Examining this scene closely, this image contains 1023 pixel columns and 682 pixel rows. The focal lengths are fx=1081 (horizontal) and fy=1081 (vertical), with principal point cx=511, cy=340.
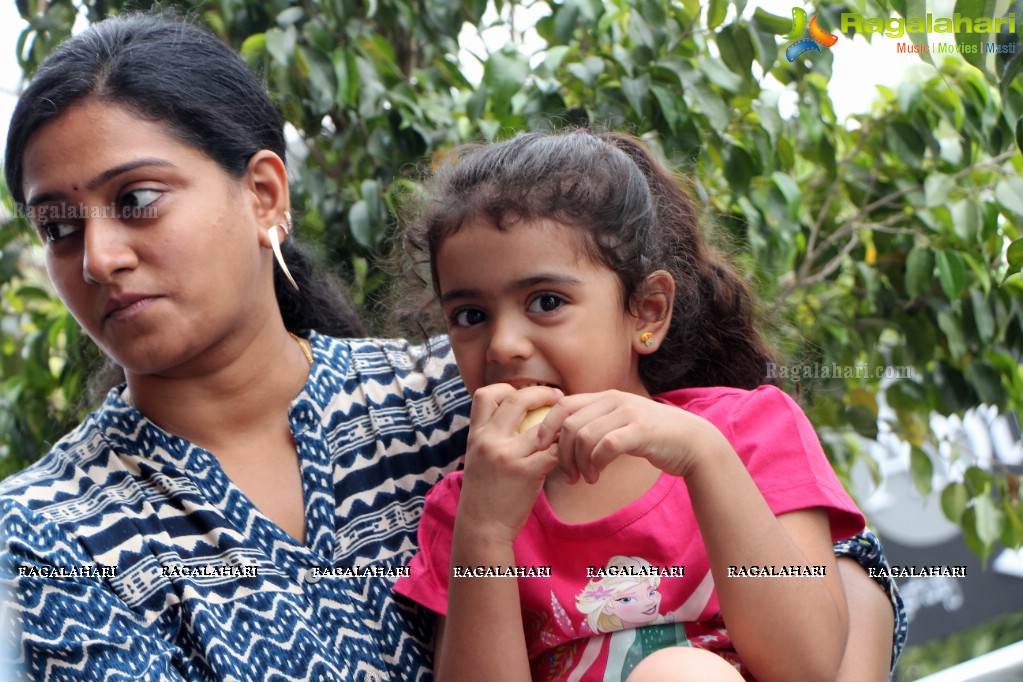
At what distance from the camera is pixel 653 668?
112 cm

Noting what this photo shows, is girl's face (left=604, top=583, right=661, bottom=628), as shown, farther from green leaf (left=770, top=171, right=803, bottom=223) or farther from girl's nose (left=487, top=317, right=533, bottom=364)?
green leaf (left=770, top=171, right=803, bottom=223)

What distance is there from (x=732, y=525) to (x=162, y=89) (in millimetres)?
921

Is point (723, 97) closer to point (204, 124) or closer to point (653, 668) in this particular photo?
point (204, 124)

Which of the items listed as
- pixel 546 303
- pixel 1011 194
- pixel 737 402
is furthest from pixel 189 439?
pixel 1011 194

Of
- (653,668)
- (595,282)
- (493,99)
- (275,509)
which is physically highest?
(493,99)

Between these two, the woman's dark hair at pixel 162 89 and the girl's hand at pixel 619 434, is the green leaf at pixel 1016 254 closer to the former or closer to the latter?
the girl's hand at pixel 619 434

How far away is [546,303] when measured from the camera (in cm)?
133

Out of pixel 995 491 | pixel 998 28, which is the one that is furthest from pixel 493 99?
pixel 995 491

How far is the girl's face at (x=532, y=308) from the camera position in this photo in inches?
51.8

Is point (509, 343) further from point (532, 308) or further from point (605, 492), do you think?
point (605, 492)

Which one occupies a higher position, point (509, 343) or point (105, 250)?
point (105, 250)

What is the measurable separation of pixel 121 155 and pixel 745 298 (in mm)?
939

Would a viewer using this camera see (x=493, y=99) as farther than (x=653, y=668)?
Yes

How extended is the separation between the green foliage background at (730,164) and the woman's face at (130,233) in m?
0.59
